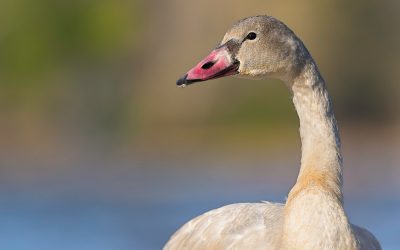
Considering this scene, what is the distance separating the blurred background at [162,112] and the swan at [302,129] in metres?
7.26

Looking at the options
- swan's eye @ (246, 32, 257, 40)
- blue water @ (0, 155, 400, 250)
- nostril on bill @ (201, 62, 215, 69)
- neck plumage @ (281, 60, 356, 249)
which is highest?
swan's eye @ (246, 32, 257, 40)

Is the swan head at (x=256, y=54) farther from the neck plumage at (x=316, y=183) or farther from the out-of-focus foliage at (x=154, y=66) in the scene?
the out-of-focus foliage at (x=154, y=66)

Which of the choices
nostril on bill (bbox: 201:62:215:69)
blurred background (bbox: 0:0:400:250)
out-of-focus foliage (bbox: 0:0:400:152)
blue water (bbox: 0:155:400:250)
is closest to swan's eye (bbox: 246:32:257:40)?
nostril on bill (bbox: 201:62:215:69)

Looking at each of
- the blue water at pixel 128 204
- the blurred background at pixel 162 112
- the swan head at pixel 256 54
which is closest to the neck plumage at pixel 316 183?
the swan head at pixel 256 54

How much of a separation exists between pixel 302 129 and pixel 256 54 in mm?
548

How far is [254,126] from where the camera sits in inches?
797

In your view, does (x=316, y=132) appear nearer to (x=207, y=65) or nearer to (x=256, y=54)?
(x=256, y=54)

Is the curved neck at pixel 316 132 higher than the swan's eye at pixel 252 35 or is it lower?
lower

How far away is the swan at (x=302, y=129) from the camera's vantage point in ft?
21.8

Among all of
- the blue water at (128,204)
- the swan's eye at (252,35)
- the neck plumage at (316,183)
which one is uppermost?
the swan's eye at (252,35)

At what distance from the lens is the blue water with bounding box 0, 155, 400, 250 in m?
13.1

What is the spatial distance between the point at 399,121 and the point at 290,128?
192cm

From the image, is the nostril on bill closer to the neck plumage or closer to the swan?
the swan

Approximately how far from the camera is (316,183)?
6848mm
